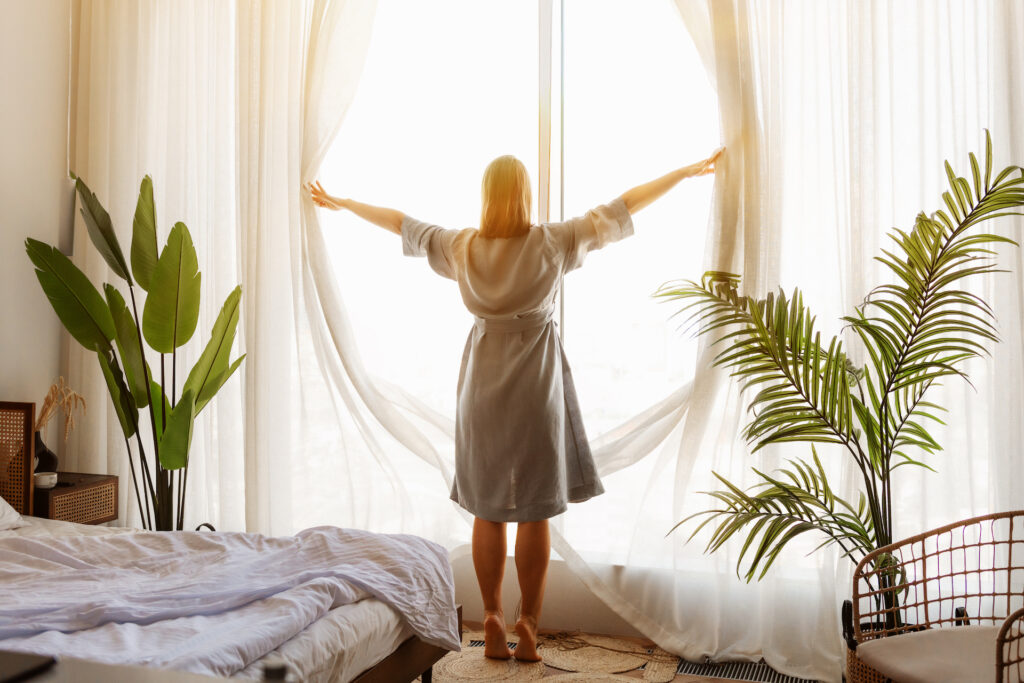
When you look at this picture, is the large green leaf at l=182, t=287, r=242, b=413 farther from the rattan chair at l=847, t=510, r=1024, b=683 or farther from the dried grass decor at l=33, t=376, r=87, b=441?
the rattan chair at l=847, t=510, r=1024, b=683

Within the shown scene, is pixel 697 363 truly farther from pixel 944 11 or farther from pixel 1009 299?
pixel 944 11

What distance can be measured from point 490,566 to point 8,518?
1.52 meters

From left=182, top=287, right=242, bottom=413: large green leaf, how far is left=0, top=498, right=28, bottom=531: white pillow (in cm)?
65

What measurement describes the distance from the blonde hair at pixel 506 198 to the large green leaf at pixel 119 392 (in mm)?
1452

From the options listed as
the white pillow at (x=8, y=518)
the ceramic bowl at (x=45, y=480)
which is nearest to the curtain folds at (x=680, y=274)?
the ceramic bowl at (x=45, y=480)

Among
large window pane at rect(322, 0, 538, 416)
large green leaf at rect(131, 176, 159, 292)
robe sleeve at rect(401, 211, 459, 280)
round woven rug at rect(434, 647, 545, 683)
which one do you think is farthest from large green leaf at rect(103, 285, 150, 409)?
round woven rug at rect(434, 647, 545, 683)

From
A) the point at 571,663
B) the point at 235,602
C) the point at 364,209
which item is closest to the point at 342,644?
the point at 235,602

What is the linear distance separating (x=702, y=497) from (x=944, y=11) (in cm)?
166

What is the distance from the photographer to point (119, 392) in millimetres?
3033

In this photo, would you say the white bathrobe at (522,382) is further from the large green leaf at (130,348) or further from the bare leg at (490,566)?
the large green leaf at (130,348)

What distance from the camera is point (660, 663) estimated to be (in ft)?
8.75

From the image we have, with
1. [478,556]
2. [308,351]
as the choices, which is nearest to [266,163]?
[308,351]

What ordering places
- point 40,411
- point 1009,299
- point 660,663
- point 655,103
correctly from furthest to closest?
point 40,411
point 655,103
point 660,663
point 1009,299

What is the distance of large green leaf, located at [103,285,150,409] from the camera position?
3.02 meters
